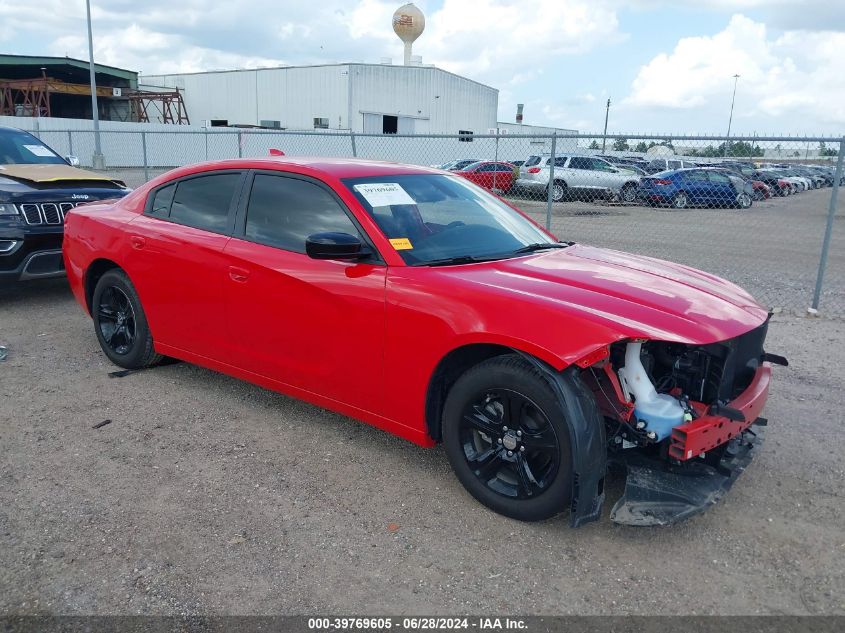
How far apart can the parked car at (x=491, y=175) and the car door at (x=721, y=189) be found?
603 cm

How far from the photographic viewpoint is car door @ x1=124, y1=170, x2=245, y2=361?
416 cm

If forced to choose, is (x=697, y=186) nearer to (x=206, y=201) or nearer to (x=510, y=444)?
(x=206, y=201)

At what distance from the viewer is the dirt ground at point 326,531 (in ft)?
8.59

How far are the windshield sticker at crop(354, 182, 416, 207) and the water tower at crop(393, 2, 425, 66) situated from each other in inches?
1842

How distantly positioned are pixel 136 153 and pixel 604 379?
35.5 metres

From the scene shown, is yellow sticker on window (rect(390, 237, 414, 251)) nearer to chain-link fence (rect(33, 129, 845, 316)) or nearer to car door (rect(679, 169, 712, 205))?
chain-link fence (rect(33, 129, 845, 316))

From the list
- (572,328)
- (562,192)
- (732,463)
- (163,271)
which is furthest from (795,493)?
(562,192)

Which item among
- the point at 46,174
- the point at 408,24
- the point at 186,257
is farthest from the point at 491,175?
the point at 408,24

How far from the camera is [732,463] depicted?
10.4 ft

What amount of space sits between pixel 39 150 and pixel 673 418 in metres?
8.13

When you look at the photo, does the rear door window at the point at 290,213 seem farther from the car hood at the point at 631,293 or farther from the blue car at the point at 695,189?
the blue car at the point at 695,189

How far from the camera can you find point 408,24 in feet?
154

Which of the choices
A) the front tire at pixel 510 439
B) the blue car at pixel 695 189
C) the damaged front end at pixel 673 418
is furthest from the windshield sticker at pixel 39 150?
the blue car at pixel 695 189

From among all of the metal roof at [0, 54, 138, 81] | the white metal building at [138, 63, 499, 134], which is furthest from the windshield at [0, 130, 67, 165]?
the metal roof at [0, 54, 138, 81]
